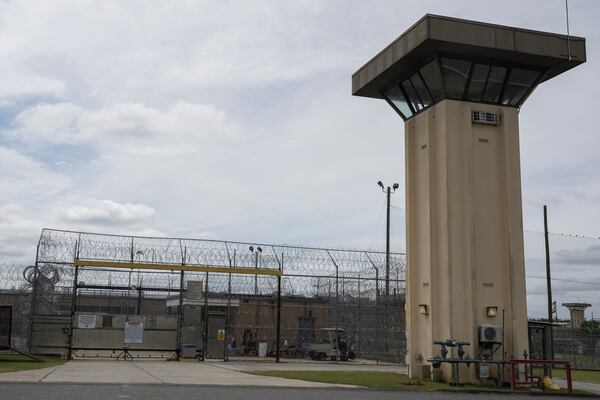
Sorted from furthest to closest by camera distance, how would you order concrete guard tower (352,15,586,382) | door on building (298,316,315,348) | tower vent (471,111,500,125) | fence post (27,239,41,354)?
door on building (298,316,315,348)
fence post (27,239,41,354)
tower vent (471,111,500,125)
concrete guard tower (352,15,586,382)

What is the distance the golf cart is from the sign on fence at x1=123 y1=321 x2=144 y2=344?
8354 millimetres

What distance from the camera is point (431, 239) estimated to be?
1836 cm

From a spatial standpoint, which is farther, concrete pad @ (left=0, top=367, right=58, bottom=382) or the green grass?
the green grass

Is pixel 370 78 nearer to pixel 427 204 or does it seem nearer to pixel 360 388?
pixel 427 204

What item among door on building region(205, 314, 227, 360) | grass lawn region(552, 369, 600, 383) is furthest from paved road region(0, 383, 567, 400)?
door on building region(205, 314, 227, 360)

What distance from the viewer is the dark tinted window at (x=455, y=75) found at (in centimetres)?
1817

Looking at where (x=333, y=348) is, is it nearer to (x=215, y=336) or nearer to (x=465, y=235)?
(x=215, y=336)

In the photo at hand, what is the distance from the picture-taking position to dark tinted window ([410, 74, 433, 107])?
1909 cm

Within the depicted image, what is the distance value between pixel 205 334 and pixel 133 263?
4.26 metres

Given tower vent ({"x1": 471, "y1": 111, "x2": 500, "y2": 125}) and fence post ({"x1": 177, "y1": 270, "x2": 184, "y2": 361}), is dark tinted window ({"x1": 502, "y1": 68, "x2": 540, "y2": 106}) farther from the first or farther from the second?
fence post ({"x1": 177, "y1": 270, "x2": 184, "y2": 361})

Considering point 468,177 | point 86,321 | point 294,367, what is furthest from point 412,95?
point 86,321

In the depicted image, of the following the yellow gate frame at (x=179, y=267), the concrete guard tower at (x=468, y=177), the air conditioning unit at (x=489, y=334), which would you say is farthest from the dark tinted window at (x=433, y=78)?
the yellow gate frame at (x=179, y=267)

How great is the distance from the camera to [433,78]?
736 inches

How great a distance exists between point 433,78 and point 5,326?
48.7ft
